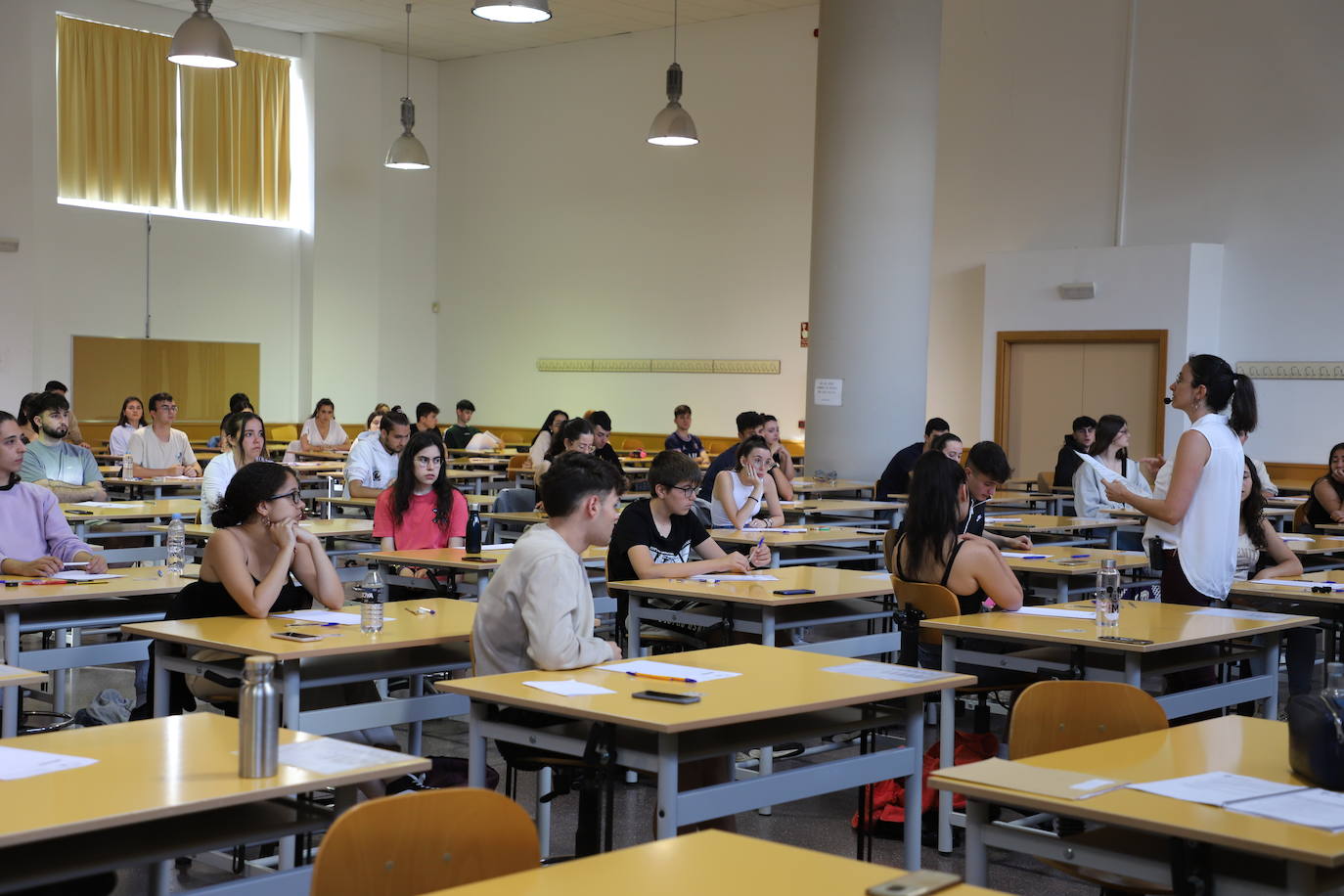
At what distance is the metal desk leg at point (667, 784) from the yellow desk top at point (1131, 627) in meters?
1.66

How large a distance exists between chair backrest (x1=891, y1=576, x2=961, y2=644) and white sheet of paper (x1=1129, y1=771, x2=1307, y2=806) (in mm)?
2249

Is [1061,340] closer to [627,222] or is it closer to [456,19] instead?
[627,222]

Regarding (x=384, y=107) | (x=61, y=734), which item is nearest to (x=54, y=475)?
(x=61, y=734)

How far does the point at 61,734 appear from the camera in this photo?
283cm

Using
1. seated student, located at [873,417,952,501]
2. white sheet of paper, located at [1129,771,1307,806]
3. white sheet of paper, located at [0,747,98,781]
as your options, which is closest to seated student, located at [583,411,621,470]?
seated student, located at [873,417,952,501]

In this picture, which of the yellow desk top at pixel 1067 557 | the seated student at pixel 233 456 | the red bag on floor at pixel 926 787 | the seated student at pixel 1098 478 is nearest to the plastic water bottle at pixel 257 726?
the red bag on floor at pixel 926 787

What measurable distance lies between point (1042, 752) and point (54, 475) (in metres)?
6.97

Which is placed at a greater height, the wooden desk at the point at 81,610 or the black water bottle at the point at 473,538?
the black water bottle at the point at 473,538

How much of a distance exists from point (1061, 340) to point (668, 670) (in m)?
10.1

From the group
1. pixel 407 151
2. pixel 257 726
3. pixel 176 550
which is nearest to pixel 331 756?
pixel 257 726

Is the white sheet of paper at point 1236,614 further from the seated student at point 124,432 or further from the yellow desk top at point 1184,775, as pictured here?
the seated student at point 124,432

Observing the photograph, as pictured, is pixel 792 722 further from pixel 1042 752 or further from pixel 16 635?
pixel 16 635

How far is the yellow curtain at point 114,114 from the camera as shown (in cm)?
1548

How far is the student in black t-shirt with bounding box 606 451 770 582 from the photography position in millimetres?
5461
